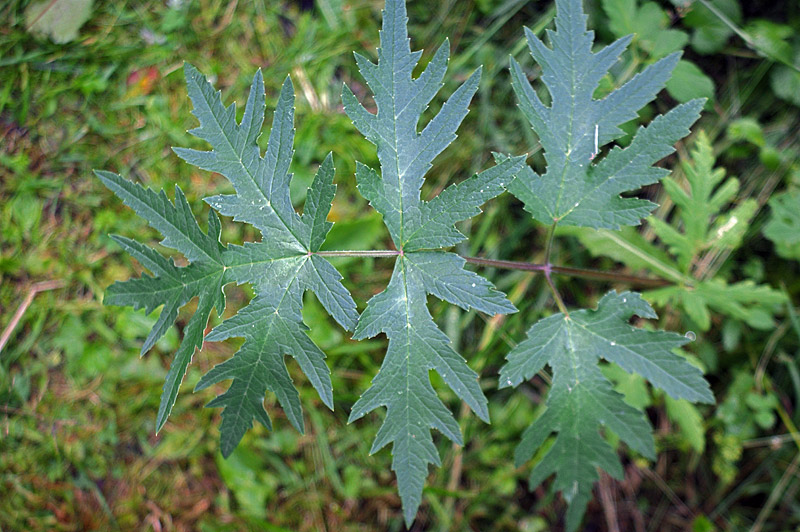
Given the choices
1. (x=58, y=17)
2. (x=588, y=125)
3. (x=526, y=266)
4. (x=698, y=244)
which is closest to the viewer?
(x=588, y=125)

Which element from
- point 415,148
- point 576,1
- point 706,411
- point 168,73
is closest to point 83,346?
point 168,73

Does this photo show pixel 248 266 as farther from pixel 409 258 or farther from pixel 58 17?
pixel 58 17

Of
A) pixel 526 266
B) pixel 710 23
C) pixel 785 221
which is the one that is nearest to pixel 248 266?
pixel 526 266

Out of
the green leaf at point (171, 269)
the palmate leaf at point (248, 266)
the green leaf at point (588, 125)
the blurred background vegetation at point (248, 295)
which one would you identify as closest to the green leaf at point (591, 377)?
the green leaf at point (588, 125)

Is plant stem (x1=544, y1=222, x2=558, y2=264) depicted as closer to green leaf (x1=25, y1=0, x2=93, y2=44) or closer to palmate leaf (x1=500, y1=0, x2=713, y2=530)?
palmate leaf (x1=500, y1=0, x2=713, y2=530)

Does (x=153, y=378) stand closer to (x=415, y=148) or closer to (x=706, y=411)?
(x=415, y=148)

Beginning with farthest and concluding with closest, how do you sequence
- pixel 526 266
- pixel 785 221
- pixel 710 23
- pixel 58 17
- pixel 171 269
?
1. pixel 58 17
2. pixel 710 23
3. pixel 785 221
4. pixel 526 266
5. pixel 171 269
